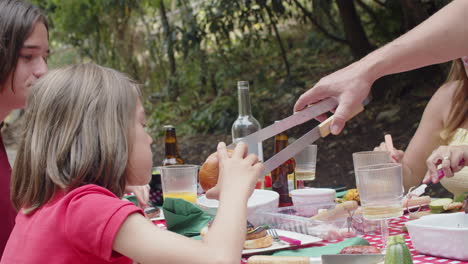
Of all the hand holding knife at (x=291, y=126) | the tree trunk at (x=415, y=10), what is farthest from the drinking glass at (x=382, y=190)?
the tree trunk at (x=415, y=10)

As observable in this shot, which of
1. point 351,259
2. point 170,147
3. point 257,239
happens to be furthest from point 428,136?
point 351,259

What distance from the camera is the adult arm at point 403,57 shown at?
201 centimetres

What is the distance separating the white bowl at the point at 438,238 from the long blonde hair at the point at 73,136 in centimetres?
85

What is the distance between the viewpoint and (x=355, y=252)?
5.34ft

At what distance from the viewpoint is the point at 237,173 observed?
1.67 meters

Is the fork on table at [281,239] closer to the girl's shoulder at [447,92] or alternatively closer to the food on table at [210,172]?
the food on table at [210,172]

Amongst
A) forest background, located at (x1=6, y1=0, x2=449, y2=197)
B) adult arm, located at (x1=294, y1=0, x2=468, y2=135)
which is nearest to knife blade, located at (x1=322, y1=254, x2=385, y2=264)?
adult arm, located at (x1=294, y1=0, x2=468, y2=135)

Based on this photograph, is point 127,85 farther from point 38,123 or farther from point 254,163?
point 254,163

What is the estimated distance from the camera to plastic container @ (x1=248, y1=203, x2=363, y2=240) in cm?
197

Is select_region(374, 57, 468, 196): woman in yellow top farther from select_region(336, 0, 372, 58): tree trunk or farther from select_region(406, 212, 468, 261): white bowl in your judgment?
select_region(336, 0, 372, 58): tree trunk

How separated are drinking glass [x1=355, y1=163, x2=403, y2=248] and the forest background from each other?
12.8ft

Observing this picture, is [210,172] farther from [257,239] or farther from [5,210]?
[5,210]

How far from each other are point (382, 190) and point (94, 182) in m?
0.84

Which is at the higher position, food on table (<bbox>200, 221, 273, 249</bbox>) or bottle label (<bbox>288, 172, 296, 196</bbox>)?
bottle label (<bbox>288, 172, 296, 196</bbox>)
